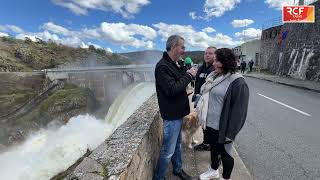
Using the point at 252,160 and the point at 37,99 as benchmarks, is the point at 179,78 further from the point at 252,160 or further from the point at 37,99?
the point at 37,99

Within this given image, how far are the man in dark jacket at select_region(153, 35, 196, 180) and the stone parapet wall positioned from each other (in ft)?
0.84

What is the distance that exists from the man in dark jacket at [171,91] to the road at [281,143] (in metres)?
1.72

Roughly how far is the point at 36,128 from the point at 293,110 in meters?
42.7

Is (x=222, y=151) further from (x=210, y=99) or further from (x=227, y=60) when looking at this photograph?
(x=227, y=60)

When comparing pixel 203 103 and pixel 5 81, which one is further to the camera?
pixel 5 81

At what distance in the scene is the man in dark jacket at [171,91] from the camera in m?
3.45

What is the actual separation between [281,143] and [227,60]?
12.3 ft

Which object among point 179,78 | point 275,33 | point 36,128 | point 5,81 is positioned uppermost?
point 275,33

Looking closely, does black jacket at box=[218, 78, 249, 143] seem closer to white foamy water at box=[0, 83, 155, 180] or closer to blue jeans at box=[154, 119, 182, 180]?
blue jeans at box=[154, 119, 182, 180]

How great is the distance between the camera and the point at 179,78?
11.8 ft

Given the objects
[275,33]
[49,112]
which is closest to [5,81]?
[49,112]

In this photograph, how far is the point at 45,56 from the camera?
114m

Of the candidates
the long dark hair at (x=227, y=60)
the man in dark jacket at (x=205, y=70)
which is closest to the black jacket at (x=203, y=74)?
the man in dark jacket at (x=205, y=70)

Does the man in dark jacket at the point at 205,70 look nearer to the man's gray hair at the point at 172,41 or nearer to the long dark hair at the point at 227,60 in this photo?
the long dark hair at the point at 227,60
